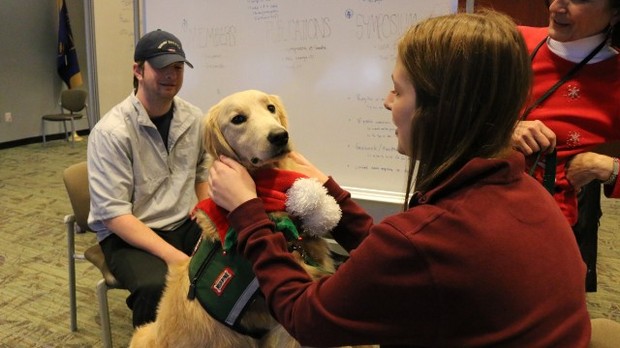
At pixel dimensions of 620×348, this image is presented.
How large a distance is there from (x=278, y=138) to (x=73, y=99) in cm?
672

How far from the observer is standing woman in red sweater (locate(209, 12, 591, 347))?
68cm

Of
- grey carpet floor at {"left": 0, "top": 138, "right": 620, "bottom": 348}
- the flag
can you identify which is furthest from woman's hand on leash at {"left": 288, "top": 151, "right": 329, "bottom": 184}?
the flag

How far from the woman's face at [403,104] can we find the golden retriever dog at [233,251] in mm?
449

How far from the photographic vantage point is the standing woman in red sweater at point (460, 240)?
0.68 metres

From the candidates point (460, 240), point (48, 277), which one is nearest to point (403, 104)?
point (460, 240)

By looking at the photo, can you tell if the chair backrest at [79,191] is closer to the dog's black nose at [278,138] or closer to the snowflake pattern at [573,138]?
the dog's black nose at [278,138]

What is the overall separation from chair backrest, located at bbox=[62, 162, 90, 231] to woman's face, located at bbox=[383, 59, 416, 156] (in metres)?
1.71

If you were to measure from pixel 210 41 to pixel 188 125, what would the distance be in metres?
1.05

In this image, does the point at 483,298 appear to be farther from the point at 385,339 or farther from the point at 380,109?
the point at 380,109

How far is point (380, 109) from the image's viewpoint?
104 inches

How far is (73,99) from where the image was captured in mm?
7098

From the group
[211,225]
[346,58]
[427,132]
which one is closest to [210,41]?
[346,58]

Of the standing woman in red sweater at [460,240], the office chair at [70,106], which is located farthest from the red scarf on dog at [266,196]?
the office chair at [70,106]

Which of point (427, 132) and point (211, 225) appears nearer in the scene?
point (427, 132)
